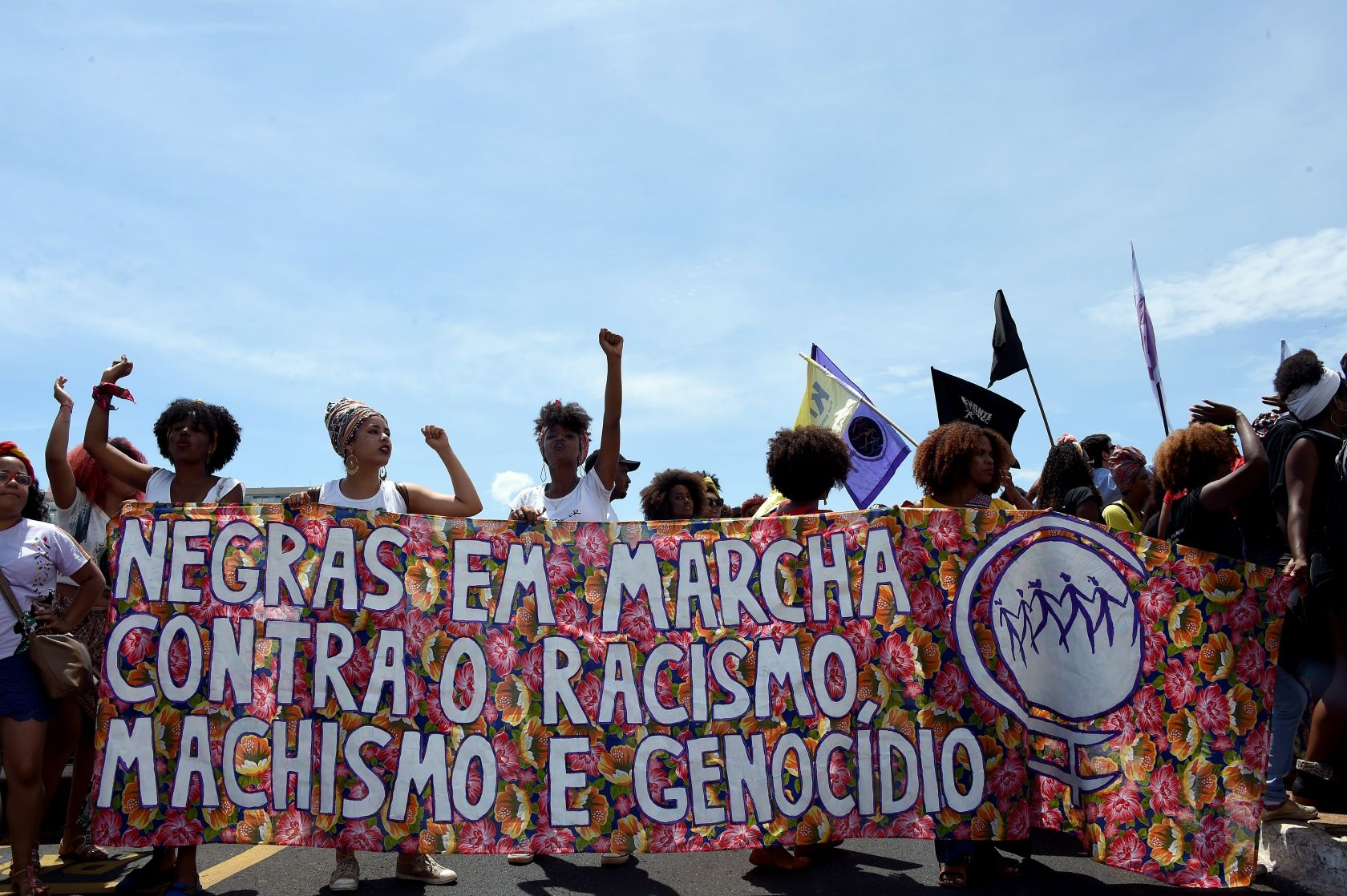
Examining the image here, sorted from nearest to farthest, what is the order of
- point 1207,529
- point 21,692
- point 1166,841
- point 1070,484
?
point 1166,841 < point 21,692 < point 1207,529 < point 1070,484

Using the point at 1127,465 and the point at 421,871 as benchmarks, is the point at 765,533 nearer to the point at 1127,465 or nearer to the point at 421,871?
the point at 421,871

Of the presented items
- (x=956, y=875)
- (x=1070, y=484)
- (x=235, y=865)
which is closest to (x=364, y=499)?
(x=235, y=865)

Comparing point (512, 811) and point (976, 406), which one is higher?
point (976, 406)

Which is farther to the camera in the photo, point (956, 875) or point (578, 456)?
point (578, 456)

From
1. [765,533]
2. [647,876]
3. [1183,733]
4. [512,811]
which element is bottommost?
[647,876]

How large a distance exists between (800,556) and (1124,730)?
1.41 m

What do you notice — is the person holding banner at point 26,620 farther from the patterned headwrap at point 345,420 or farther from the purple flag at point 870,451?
the purple flag at point 870,451

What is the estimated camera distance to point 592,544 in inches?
180

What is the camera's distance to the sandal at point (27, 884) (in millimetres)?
4078

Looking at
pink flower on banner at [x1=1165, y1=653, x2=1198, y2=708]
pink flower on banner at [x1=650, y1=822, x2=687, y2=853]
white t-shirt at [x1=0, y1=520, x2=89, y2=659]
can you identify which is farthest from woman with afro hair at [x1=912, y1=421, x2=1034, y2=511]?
white t-shirt at [x1=0, y1=520, x2=89, y2=659]

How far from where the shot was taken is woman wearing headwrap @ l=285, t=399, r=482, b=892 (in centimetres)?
465

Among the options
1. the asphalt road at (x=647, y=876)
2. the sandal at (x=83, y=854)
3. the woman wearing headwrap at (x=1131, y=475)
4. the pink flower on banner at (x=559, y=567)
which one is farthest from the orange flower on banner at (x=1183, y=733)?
the sandal at (x=83, y=854)

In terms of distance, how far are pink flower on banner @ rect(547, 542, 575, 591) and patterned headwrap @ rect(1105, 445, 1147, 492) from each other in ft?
14.7

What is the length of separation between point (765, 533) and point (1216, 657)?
1.81m
